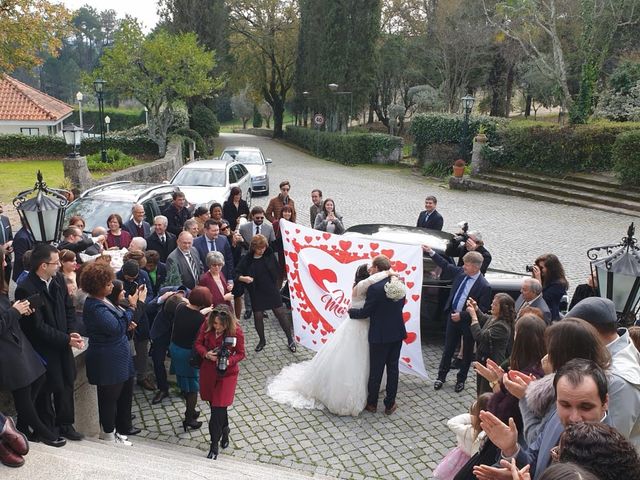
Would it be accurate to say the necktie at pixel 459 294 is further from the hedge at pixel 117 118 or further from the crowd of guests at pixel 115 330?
the hedge at pixel 117 118

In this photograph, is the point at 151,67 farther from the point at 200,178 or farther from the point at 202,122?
the point at 200,178

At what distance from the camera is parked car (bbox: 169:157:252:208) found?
14516 mm

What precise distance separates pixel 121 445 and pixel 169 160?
19.2 meters

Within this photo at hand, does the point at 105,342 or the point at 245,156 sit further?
the point at 245,156

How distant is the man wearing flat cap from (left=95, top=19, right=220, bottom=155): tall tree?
1003 inches

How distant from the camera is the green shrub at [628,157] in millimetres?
19141

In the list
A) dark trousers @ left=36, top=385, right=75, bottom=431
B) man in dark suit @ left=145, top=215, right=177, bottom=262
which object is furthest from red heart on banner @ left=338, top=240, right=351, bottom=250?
dark trousers @ left=36, top=385, right=75, bottom=431

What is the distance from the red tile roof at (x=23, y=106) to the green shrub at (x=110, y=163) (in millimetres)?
13845

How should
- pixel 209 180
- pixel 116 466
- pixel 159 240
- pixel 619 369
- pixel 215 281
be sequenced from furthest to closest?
pixel 209 180 < pixel 159 240 < pixel 215 281 < pixel 116 466 < pixel 619 369

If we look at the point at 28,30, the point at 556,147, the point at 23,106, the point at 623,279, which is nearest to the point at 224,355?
the point at 623,279

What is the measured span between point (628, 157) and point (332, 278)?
16215 millimetres

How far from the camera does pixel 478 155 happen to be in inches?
968

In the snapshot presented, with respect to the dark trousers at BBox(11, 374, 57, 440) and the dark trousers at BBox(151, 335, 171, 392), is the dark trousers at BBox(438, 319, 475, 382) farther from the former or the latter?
the dark trousers at BBox(11, 374, 57, 440)

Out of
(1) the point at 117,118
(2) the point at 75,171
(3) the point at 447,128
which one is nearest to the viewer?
(2) the point at 75,171
